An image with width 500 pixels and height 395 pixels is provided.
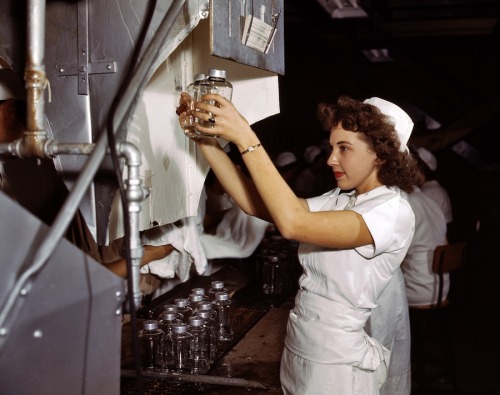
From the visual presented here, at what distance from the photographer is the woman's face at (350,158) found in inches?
86.9

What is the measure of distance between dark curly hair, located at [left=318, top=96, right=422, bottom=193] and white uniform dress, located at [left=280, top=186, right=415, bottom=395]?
7cm

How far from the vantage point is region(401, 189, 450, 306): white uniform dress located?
4469 mm

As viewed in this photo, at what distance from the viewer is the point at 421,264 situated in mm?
4512

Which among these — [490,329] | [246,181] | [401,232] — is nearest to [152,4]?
[246,181]

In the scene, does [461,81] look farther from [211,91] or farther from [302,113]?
[211,91]

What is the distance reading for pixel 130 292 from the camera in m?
1.22

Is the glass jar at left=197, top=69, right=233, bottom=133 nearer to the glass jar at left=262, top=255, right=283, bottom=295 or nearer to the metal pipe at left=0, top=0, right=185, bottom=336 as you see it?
the metal pipe at left=0, top=0, right=185, bottom=336

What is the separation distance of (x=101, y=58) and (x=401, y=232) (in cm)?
129

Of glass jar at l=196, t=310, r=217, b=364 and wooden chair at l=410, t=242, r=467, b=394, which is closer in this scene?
glass jar at l=196, t=310, r=217, b=364

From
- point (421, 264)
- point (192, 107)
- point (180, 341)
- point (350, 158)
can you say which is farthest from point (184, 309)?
point (421, 264)

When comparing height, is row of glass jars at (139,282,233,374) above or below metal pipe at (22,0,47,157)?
below

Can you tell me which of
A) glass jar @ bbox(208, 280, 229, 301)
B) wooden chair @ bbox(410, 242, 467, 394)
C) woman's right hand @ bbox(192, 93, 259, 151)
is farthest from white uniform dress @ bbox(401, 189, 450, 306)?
woman's right hand @ bbox(192, 93, 259, 151)

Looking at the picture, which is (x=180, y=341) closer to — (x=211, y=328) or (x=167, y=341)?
(x=167, y=341)

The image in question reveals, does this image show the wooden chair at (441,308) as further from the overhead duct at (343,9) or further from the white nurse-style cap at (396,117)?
the overhead duct at (343,9)
